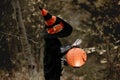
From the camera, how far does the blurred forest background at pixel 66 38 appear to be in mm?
9719

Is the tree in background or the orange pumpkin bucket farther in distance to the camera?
the tree in background

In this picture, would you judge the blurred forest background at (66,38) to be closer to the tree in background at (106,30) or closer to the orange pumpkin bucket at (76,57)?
the tree in background at (106,30)

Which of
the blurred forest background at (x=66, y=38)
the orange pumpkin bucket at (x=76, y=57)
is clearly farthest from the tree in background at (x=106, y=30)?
the orange pumpkin bucket at (x=76, y=57)

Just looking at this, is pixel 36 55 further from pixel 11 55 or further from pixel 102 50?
pixel 102 50

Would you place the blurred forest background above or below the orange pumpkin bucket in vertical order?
below

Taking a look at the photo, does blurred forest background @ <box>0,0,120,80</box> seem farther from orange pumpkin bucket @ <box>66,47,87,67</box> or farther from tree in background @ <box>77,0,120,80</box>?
orange pumpkin bucket @ <box>66,47,87,67</box>

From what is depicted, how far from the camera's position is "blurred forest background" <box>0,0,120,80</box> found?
972 cm

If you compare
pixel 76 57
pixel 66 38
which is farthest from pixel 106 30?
pixel 76 57

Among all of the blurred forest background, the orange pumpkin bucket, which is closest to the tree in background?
the blurred forest background

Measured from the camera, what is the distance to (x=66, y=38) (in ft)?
32.7

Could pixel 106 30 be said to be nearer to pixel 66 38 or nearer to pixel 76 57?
pixel 66 38

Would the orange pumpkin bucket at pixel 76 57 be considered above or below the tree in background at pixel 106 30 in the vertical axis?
above

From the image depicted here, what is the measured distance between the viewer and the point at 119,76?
960 cm

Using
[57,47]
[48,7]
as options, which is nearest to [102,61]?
[48,7]
